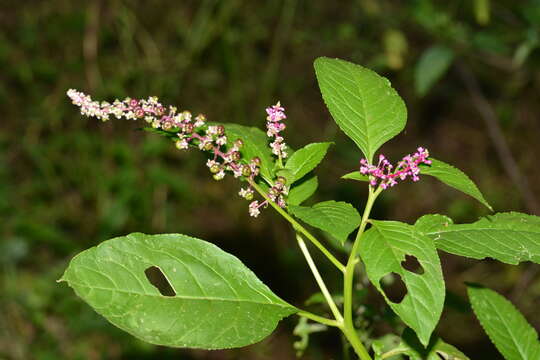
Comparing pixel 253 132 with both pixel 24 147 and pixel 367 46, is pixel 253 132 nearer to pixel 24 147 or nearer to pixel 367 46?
pixel 367 46

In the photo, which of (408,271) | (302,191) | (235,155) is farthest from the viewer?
(302,191)

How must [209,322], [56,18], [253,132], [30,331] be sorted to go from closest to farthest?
[209,322], [253,132], [30,331], [56,18]

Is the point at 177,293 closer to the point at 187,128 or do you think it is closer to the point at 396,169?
the point at 187,128

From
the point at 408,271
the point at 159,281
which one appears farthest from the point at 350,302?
the point at 159,281

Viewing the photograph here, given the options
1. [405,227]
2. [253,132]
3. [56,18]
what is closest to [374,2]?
[56,18]

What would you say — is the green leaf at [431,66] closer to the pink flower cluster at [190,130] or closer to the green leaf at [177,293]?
the pink flower cluster at [190,130]

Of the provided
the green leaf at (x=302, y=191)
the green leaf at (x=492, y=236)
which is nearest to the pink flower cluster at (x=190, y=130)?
the green leaf at (x=302, y=191)
